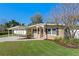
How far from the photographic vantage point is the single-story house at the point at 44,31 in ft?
57.3

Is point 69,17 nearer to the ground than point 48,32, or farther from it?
farther from it

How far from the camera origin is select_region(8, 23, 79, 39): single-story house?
17470 millimetres

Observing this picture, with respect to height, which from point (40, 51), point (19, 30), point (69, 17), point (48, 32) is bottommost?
point (40, 51)

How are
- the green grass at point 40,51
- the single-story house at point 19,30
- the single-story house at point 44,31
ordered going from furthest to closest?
the single-story house at point 19,30
the single-story house at point 44,31
the green grass at point 40,51

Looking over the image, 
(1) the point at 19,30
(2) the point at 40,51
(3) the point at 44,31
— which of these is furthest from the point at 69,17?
(1) the point at 19,30

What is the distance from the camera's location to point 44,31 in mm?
19250

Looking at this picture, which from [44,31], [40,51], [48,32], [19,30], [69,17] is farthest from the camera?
[19,30]

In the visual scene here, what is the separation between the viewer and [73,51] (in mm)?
12406

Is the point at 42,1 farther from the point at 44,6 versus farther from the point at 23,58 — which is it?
the point at 23,58

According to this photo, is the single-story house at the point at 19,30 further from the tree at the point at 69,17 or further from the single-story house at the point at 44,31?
the tree at the point at 69,17

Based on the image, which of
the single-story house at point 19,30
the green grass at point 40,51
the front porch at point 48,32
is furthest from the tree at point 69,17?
the single-story house at point 19,30

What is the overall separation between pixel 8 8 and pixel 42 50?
402 centimetres

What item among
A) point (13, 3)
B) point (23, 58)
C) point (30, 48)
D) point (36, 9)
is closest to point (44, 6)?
point (36, 9)

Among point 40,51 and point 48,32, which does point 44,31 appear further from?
point 40,51
